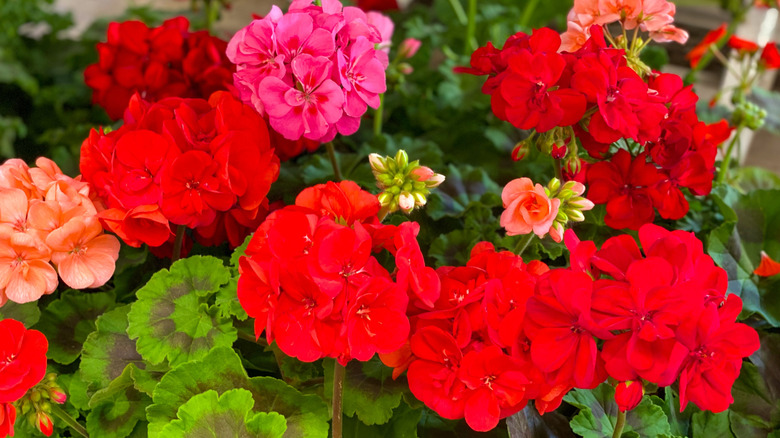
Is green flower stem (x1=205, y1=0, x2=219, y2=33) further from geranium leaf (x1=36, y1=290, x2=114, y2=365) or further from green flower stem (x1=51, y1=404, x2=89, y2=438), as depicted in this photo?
green flower stem (x1=51, y1=404, x2=89, y2=438)

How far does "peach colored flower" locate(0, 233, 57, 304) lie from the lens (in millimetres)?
653

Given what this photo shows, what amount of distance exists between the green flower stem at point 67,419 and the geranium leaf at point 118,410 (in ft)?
0.04

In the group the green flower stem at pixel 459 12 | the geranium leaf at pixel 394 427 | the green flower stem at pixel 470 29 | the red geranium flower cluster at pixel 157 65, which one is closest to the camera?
the geranium leaf at pixel 394 427

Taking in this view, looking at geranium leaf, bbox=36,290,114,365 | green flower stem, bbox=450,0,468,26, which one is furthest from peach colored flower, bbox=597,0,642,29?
green flower stem, bbox=450,0,468,26

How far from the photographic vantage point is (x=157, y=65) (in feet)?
3.12

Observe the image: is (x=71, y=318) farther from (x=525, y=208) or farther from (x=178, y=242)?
(x=525, y=208)

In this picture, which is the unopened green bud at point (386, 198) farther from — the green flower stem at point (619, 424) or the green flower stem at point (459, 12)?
the green flower stem at point (459, 12)

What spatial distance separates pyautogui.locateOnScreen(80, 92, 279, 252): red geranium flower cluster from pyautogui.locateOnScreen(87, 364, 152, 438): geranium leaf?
0.16m

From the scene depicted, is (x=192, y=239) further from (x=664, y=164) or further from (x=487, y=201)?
(x=664, y=164)

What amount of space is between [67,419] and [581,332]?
21.4 inches

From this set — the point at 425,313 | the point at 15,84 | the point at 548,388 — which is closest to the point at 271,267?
the point at 425,313

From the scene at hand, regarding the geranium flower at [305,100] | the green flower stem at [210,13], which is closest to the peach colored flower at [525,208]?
the geranium flower at [305,100]

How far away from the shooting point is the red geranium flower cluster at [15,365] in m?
0.59

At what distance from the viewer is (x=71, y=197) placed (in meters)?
0.70
